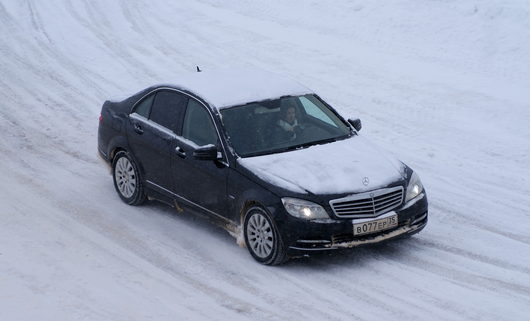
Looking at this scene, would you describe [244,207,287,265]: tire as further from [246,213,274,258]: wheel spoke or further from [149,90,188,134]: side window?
[149,90,188,134]: side window

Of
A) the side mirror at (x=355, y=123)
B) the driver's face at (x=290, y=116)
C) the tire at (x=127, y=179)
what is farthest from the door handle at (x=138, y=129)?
the side mirror at (x=355, y=123)

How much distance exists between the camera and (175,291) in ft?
28.7

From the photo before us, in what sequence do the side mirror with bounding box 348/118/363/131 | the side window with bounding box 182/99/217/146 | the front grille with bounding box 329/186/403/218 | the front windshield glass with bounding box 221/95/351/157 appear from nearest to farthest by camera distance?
the front grille with bounding box 329/186/403/218 → the front windshield glass with bounding box 221/95/351/157 → the side window with bounding box 182/99/217/146 → the side mirror with bounding box 348/118/363/131

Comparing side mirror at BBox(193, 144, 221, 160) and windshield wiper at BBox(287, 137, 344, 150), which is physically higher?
windshield wiper at BBox(287, 137, 344, 150)

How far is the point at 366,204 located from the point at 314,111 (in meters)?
1.87

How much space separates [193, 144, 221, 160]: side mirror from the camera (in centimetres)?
965

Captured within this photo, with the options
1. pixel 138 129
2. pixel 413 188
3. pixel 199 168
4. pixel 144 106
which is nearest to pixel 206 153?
pixel 199 168

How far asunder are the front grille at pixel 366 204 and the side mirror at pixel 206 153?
1425mm

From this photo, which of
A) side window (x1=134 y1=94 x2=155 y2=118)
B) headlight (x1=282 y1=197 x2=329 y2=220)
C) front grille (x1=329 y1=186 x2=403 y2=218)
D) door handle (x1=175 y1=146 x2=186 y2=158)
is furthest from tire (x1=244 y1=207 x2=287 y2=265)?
side window (x1=134 y1=94 x2=155 y2=118)

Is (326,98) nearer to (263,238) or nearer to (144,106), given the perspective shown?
(144,106)

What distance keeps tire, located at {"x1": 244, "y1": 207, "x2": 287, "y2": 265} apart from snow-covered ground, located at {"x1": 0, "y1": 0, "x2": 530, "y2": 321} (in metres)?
0.12

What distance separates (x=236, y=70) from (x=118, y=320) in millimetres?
4264

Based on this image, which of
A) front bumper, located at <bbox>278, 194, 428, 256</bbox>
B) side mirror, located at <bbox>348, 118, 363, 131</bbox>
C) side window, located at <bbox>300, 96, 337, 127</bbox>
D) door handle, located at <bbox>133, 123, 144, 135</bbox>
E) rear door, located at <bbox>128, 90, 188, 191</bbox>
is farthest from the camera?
door handle, located at <bbox>133, 123, 144, 135</bbox>

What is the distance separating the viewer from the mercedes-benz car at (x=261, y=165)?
29.9 ft
